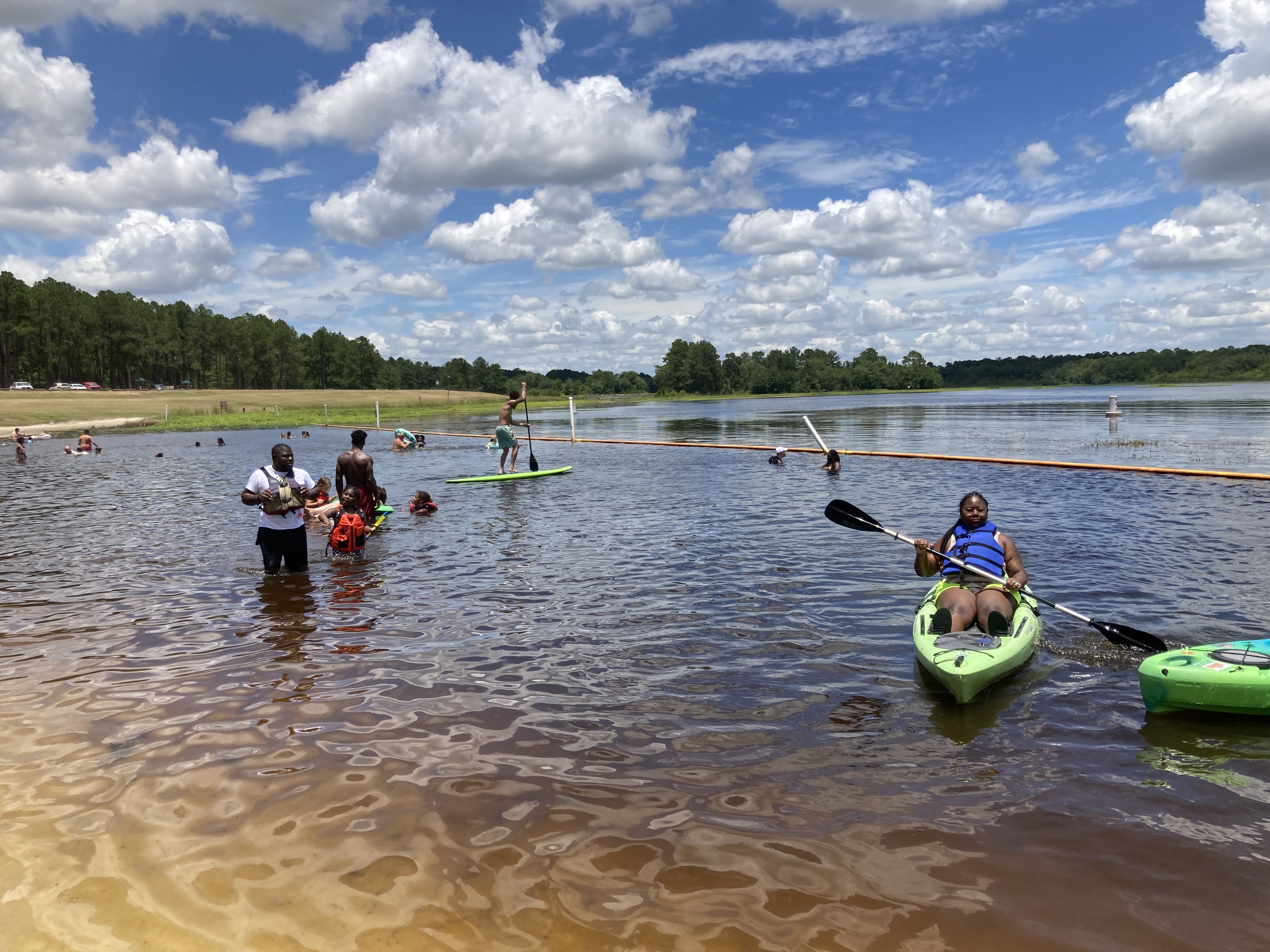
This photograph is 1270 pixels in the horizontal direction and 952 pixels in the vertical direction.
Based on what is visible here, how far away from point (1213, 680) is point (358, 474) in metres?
13.8

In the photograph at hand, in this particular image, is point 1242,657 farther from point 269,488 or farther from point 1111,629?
point 269,488

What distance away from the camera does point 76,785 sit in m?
5.86

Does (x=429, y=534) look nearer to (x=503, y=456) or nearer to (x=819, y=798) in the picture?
(x=503, y=456)

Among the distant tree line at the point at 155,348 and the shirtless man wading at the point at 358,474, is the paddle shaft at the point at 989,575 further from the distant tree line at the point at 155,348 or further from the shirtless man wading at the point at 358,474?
the distant tree line at the point at 155,348

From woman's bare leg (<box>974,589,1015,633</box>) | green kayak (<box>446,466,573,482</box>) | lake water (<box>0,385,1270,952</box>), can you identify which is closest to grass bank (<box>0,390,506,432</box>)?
green kayak (<box>446,466,573,482</box>)

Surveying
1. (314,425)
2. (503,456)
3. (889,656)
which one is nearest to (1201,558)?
(889,656)

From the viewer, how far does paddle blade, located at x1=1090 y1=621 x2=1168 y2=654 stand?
8.14m

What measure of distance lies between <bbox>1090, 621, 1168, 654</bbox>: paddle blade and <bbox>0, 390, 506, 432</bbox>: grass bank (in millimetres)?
74684

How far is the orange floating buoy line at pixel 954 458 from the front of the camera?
22.5 metres

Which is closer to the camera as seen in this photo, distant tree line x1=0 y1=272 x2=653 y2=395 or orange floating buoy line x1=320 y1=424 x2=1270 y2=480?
orange floating buoy line x1=320 y1=424 x2=1270 y2=480

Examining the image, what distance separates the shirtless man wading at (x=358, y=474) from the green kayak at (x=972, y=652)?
11.0 m

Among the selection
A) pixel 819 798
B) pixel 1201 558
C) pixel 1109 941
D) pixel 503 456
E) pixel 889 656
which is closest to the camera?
pixel 1109 941

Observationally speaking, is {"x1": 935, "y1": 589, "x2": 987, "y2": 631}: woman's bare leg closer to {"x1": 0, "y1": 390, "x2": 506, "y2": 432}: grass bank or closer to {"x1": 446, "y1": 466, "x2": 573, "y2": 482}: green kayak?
A: {"x1": 446, "y1": 466, "x2": 573, "y2": 482}: green kayak

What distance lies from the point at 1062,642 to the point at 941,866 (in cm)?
530
